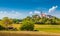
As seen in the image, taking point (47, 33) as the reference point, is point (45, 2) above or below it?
above

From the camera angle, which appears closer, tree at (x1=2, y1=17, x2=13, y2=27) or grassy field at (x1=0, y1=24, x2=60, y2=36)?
tree at (x1=2, y1=17, x2=13, y2=27)

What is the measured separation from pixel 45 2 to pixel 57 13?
2.85 ft

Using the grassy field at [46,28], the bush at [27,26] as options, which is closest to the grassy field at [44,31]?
the grassy field at [46,28]

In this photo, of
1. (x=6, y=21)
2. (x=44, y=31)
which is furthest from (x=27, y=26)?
(x=6, y=21)

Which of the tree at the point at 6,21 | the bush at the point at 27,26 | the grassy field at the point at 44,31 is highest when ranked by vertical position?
the tree at the point at 6,21

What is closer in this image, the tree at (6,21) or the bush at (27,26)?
the tree at (6,21)

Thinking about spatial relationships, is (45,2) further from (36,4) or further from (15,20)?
(15,20)

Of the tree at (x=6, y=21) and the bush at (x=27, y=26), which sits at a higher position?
the tree at (x=6, y=21)

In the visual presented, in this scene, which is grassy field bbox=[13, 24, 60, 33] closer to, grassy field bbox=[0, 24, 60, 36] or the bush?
grassy field bbox=[0, 24, 60, 36]

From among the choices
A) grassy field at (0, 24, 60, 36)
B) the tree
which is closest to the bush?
grassy field at (0, 24, 60, 36)

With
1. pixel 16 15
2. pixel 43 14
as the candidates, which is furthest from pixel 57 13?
pixel 16 15

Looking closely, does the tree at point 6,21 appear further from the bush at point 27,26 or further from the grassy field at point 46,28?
the bush at point 27,26

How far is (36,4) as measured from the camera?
61.8 feet

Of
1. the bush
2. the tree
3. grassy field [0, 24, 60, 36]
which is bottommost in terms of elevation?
grassy field [0, 24, 60, 36]
